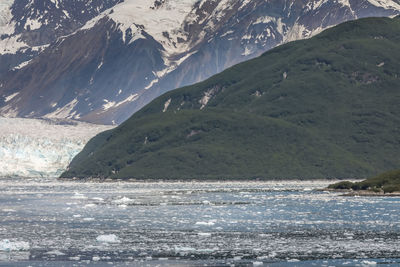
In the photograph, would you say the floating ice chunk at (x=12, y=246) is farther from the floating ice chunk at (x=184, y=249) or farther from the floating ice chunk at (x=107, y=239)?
the floating ice chunk at (x=184, y=249)

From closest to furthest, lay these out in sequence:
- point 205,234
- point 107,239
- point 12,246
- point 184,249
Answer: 1. point 184,249
2. point 12,246
3. point 107,239
4. point 205,234

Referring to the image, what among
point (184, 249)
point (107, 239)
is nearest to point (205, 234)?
point (107, 239)

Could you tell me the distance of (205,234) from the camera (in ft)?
348

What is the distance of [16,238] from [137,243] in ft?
46.5

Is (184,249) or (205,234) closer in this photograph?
(184,249)

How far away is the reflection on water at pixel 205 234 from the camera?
84.9 meters

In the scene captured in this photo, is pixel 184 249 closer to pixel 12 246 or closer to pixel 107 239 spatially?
pixel 107 239

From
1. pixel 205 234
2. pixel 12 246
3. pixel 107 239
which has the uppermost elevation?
pixel 205 234

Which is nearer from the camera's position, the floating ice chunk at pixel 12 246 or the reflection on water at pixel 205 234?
the reflection on water at pixel 205 234

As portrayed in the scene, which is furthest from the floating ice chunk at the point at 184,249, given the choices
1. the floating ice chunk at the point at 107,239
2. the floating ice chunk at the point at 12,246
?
the floating ice chunk at the point at 12,246

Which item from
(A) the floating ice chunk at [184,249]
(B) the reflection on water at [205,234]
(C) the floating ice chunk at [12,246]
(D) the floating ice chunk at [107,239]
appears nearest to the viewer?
(B) the reflection on water at [205,234]

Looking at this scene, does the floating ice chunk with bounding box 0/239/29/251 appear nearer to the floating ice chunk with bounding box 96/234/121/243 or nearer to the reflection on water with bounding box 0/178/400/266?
the reflection on water with bounding box 0/178/400/266

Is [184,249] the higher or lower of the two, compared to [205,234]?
lower

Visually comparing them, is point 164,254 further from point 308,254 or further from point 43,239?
point 43,239
